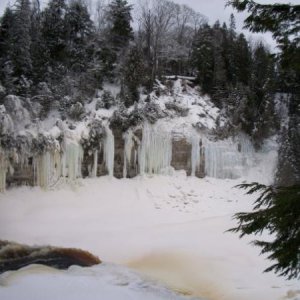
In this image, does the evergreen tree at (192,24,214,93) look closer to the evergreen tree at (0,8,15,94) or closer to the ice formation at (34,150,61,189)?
the evergreen tree at (0,8,15,94)

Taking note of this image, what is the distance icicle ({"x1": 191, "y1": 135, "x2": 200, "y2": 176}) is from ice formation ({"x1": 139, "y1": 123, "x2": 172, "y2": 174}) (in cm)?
106

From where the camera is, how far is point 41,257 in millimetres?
10977

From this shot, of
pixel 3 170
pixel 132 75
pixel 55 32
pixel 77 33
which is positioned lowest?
pixel 3 170

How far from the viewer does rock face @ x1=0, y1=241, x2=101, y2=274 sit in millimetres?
10398

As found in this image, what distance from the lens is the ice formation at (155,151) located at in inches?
674

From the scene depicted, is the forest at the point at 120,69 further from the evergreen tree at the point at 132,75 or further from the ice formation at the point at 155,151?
the ice formation at the point at 155,151

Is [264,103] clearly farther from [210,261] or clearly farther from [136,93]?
[210,261]

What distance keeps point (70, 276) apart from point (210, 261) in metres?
3.93

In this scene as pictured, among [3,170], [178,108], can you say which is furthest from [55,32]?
[3,170]

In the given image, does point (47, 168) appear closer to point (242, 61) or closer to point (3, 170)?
point (3, 170)

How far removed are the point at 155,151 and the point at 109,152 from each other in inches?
78.8

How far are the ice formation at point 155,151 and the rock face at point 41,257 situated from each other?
6.11 meters

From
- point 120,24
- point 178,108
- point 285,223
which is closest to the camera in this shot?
point 285,223

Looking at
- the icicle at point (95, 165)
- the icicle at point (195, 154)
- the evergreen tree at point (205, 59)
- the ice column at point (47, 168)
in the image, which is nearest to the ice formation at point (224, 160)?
the icicle at point (195, 154)
